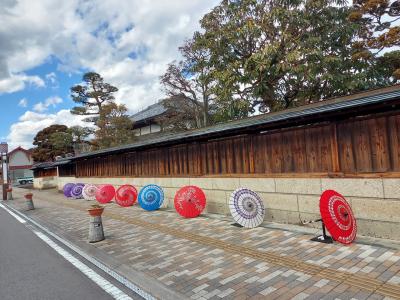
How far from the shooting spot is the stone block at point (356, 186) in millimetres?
6021

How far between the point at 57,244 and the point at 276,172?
20.9ft

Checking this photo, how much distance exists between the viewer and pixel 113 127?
26281 mm

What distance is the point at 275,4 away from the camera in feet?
46.7

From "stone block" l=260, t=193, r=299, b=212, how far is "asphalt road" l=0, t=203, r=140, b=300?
4.79 metres

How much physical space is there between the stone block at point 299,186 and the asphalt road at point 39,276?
4889 millimetres

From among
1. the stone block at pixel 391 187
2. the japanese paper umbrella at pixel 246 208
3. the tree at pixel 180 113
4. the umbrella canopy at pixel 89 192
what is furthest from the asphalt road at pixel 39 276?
Result: the tree at pixel 180 113

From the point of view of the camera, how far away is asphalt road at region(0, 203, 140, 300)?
4.74 meters

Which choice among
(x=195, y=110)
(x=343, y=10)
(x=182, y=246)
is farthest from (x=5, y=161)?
(x=343, y=10)

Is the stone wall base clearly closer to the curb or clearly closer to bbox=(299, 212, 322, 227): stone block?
bbox=(299, 212, 322, 227): stone block

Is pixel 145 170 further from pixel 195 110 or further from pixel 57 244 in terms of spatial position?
pixel 195 110

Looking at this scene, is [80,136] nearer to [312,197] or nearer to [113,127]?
[113,127]

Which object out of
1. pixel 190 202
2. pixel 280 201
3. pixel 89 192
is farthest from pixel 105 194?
pixel 280 201

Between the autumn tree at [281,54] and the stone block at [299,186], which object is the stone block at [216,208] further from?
the autumn tree at [281,54]

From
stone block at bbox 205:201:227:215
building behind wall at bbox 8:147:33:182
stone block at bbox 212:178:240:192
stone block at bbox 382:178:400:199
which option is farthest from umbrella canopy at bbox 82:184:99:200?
building behind wall at bbox 8:147:33:182
